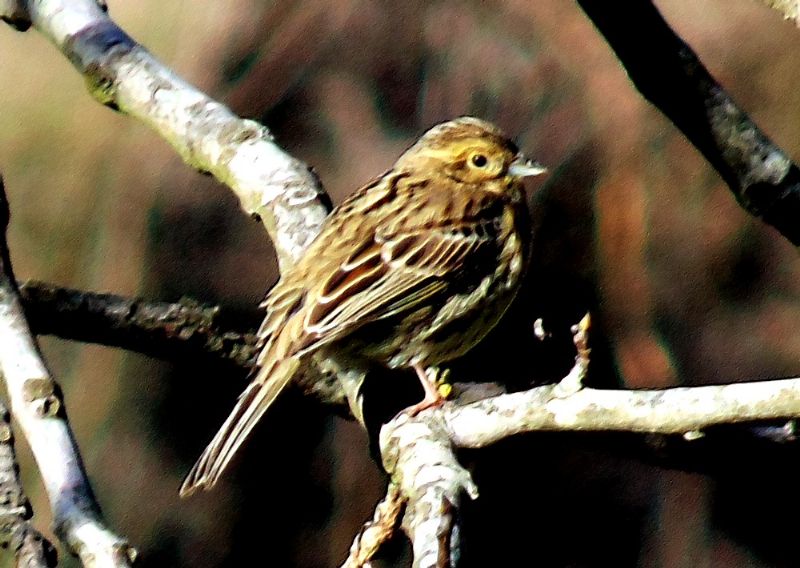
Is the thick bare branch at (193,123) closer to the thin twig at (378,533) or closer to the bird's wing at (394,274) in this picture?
the bird's wing at (394,274)

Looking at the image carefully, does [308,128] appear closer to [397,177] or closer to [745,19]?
[397,177]

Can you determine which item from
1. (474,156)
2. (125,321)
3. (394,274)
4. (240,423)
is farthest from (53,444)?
(474,156)

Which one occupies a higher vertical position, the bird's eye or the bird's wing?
the bird's eye

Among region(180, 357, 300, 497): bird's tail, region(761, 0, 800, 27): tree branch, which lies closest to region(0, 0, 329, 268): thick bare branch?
region(180, 357, 300, 497): bird's tail

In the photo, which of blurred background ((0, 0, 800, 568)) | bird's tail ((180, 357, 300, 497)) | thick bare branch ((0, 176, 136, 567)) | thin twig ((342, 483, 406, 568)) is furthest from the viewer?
blurred background ((0, 0, 800, 568))

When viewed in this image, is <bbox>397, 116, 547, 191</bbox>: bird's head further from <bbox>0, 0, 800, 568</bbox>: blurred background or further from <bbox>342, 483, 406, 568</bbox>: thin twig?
<bbox>342, 483, 406, 568</bbox>: thin twig

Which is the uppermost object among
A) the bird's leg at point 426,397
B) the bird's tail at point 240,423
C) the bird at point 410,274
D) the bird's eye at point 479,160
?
the bird's eye at point 479,160

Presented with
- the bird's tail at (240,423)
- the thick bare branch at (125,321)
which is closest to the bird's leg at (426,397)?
the bird's tail at (240,423)
